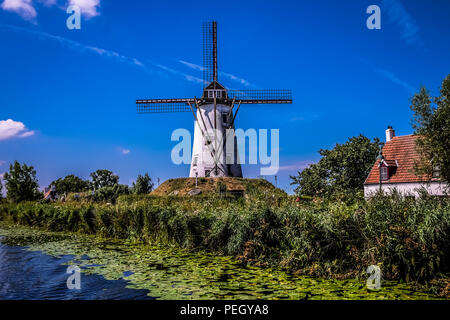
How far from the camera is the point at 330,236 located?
785 cm

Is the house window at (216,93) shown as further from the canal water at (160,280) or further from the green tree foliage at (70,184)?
the green tree foliage at (70,184)

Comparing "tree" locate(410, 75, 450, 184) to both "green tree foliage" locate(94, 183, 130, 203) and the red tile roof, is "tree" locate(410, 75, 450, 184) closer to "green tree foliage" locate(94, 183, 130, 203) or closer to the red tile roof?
the red tile roof

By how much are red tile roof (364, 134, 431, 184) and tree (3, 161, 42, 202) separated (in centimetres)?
3039

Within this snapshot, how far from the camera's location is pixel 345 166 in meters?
32.0

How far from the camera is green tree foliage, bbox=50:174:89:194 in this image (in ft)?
238

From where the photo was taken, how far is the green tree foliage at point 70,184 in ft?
238

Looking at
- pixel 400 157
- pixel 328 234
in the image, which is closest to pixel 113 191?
pixel 400 157

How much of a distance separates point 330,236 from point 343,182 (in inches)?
987

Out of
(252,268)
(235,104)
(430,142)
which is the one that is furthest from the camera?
(235,104)

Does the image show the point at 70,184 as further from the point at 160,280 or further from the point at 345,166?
the point at 160,280
